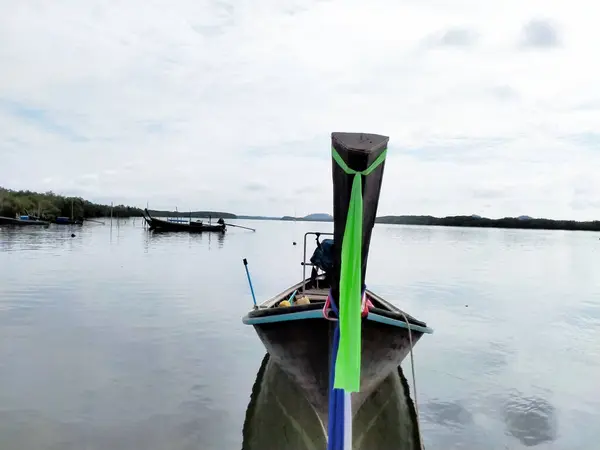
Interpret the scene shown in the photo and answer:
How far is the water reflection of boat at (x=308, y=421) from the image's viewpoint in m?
7.14

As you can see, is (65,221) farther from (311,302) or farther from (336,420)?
(336,420)

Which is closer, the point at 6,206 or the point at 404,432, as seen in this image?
the point at 404,432

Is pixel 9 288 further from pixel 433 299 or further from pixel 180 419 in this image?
pixel 433 299

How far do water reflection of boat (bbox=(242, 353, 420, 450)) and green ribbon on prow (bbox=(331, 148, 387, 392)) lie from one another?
236 centimetres

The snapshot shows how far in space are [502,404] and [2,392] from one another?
8.79 m

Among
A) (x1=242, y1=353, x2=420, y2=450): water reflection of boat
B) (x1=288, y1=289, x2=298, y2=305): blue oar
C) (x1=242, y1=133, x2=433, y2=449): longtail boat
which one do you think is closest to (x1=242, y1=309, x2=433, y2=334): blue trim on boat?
(x1=242, y1=133, x2=433, y2=449): longtail boat

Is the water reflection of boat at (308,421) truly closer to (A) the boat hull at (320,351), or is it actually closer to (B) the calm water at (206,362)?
(B) the calm water at (206,362)

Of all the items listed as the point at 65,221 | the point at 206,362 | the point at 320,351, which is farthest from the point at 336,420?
the point at 65,221

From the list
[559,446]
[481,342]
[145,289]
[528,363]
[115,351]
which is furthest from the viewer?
[145,289]

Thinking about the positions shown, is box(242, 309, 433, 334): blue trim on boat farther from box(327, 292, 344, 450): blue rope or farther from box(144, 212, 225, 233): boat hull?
box(144, 212, 225, 233): boat hull


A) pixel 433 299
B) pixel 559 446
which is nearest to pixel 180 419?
pixel 559 446

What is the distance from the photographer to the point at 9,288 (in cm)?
1978

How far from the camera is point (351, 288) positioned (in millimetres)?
4992

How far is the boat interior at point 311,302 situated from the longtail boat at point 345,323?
0.08 ft
